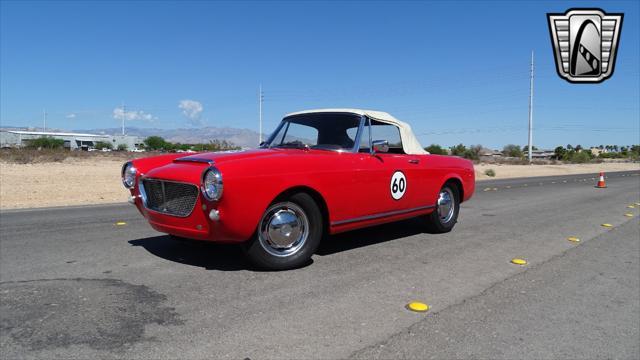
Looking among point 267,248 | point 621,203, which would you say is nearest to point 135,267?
point 267,248

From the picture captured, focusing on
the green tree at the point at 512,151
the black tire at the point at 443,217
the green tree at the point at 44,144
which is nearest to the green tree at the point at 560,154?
the green tree at the point at 512,151

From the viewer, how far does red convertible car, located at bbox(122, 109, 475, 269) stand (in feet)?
12.0

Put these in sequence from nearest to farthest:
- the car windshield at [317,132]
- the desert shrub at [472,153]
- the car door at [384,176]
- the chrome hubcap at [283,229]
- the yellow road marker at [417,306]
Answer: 1. the yellow road marker at [417,306]
2. the chrome hubcap at [283,229]
3. the car door at [384,176]
4. the car windshield at [317,132]
5. the desert shrub at [472,153]

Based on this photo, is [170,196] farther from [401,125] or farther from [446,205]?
[446,205]

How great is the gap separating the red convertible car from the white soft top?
0.02 meters

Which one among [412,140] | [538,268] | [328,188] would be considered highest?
[412,140]

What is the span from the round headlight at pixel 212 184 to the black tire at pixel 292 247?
1.57 ft

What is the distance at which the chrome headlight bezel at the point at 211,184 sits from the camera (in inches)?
140

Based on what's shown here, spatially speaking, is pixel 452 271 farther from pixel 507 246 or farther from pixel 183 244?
pixel 183 244

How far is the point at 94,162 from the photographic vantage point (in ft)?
Result: 90.1

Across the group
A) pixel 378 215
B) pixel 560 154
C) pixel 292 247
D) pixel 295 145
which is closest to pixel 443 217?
pixel 378 215

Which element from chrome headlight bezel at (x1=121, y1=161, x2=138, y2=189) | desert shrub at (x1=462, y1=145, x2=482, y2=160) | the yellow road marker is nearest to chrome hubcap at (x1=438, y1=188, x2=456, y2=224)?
the yellow road marker

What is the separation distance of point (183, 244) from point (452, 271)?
2.89 meters

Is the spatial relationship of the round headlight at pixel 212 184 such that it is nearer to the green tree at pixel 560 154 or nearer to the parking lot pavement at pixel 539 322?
the parking lot pavement at pixel 539 322
